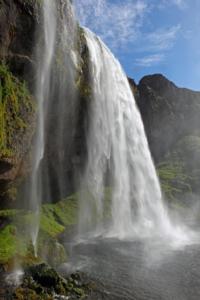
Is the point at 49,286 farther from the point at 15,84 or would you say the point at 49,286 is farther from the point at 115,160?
the point at 115,160

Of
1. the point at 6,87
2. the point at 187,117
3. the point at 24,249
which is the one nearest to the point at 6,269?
the point at 24,249

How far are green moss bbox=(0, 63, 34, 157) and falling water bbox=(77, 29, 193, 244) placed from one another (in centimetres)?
2419

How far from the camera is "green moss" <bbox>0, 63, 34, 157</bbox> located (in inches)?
1522

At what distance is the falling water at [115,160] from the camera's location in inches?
2562

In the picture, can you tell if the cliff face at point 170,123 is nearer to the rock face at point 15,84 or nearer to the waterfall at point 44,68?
the waterfall at point 44,68

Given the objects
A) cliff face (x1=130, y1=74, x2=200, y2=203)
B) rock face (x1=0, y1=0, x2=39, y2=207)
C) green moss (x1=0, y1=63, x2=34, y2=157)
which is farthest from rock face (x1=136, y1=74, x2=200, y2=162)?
green moss (x1=0, y1=63, x2=34, y2=157)

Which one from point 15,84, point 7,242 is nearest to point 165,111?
point 15,84

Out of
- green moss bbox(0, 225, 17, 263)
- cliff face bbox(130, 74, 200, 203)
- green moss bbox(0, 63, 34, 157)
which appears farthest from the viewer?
cliff face bbox(130, 74, 200, 203)

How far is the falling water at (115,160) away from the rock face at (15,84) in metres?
22.0

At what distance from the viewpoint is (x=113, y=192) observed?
6950cm

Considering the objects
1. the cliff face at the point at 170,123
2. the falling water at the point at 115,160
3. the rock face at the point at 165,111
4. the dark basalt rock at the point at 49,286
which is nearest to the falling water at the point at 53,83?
the falling water at the point at 115,160

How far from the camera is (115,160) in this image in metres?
70.1

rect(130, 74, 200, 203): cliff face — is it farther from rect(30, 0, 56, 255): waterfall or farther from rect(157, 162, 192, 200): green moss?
rect(30, 0, 56, 255): waterfall

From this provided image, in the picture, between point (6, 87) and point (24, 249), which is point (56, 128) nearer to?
point (6, 87)
